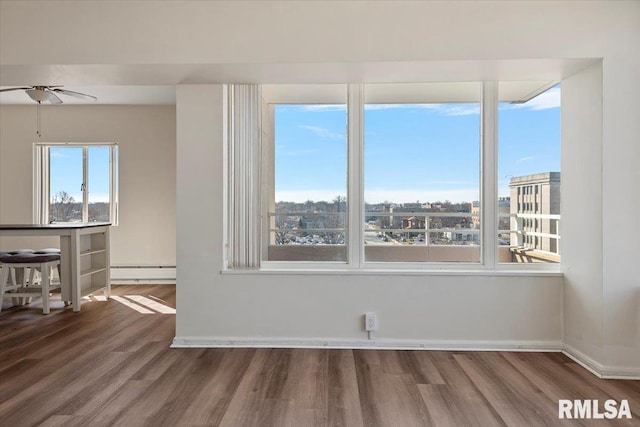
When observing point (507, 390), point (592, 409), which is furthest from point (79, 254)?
point (592, 409)

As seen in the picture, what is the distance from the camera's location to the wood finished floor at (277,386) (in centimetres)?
218

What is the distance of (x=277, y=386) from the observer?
2.56m

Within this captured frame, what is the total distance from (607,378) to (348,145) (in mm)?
2504

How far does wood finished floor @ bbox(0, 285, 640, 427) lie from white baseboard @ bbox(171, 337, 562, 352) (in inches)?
2.8

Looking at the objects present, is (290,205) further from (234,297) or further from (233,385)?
(233,385)

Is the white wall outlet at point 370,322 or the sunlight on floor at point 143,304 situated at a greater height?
the white wall outlet at point 370,322

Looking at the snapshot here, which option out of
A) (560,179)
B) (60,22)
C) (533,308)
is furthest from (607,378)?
(60,22)

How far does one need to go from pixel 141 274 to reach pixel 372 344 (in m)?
4.35

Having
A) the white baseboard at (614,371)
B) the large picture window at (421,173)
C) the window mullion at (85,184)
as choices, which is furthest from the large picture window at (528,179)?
the window mullion at (85,184)

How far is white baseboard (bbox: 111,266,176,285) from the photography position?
616cm

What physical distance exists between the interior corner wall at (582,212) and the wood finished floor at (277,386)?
0.30m

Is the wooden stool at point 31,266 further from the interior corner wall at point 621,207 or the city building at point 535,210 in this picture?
the interior corner wall at point 621,207

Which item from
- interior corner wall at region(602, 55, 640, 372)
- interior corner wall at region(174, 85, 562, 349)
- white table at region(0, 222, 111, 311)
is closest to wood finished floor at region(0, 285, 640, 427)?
interior corner wall at region(174, 85, 562, 349)

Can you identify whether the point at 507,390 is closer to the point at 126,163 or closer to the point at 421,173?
the point at 421,173
